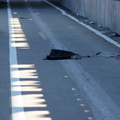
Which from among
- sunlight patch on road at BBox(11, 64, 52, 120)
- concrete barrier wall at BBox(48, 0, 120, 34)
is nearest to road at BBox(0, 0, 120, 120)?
sunlight patch on road at BBox(11, 64, 52, 120)

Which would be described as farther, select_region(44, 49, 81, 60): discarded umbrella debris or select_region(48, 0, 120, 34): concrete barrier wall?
select_region(48, 0, 120, 34): concrete barrier wall

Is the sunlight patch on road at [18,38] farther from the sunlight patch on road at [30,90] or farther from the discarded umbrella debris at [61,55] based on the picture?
the sunlight patch on road at [30,90]

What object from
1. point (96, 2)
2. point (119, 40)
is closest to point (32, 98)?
point (119, 40)

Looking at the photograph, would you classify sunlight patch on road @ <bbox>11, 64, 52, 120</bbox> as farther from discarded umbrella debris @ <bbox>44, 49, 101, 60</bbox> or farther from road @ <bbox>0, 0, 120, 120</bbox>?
discarded umbrella debris @ <bbox>44, 49, 101, 60</bbox>

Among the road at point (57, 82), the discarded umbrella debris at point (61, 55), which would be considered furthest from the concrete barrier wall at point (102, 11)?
the discarded umbrella debris at point (61, 55)

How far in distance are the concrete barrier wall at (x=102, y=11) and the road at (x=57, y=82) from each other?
3455mm

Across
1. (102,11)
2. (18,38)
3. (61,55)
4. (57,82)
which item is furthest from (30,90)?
(102,11)

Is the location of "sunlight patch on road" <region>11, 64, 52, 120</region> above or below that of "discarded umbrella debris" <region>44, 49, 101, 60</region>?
above

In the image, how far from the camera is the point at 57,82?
402 inches

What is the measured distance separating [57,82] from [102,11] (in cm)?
1484

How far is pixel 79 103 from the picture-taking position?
332 inches

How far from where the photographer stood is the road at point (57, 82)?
310 inches

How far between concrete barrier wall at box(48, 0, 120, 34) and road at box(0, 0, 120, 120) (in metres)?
3.45

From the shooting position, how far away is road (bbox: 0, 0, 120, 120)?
7883 mm
